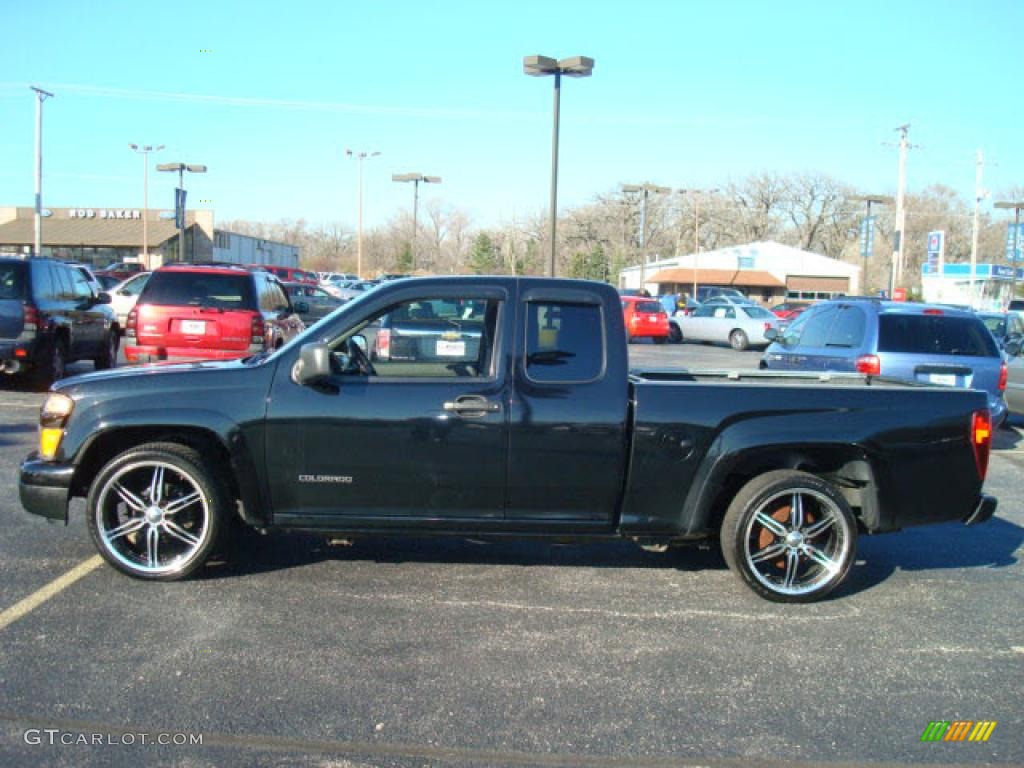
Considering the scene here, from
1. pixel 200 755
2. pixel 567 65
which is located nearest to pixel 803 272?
pixel 567 65

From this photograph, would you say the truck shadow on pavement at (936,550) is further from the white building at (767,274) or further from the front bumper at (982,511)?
the white building at (767,274)

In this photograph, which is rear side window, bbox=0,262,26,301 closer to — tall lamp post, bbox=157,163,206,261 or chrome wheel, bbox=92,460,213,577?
chrome wheel, bbox=92,460,213,577

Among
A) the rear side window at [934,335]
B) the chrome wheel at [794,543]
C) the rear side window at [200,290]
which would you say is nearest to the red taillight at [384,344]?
the chrome wheel at [794,543]

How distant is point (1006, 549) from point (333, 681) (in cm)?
486

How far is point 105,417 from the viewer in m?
5.03

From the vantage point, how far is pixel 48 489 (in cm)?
508

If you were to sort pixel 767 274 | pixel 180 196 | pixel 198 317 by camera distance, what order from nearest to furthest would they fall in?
pixel 198 317
pixel 180 196
pixel 767 274

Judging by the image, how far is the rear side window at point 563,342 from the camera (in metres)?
5.10

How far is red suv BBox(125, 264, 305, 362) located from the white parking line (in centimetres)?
611

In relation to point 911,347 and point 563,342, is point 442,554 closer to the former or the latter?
point 563,342

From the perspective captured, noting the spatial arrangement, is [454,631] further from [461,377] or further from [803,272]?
[803,272]

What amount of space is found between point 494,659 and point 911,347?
286 inches

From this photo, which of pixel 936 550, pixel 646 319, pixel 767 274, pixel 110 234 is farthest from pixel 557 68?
pixel 110 234

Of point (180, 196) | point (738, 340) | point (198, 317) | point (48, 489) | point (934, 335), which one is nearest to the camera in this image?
point (48, 489)
